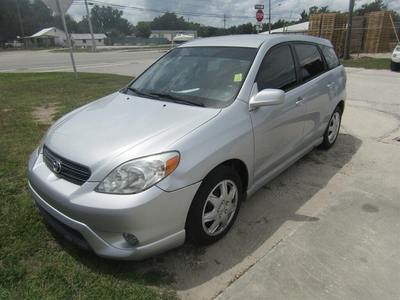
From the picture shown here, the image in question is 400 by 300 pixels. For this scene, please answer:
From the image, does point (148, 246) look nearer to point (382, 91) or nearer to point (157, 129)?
point (157, 129)

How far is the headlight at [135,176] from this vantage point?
6.57 ft

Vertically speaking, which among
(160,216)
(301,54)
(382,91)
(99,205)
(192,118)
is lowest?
(382,91)

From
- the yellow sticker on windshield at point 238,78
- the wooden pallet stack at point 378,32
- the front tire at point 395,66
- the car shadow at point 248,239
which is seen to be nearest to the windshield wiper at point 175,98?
the yellow sticker on windshield at point 238,78

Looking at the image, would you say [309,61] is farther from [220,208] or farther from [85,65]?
[85,65]

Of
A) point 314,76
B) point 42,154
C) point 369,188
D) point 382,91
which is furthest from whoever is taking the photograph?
point 382,91

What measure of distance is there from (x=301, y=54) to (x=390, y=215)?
6.71 ft

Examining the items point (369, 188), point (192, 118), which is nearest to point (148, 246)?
point (192, 118)

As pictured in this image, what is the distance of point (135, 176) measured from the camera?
2.02 m

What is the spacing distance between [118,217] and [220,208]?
0.90m

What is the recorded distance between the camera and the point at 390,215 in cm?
294

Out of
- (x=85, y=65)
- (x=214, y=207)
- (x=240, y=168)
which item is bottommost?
(x=85, y=65)

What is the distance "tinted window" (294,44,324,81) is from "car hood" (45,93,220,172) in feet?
5.60

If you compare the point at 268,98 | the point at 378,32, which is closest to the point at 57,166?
the point at 268,98

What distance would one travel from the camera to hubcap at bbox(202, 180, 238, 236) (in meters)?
2.42
